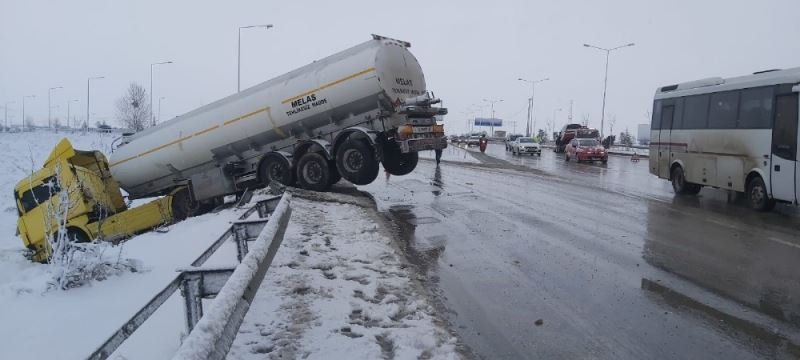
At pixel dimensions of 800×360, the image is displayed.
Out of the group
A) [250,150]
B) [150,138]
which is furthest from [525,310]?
[150,138]

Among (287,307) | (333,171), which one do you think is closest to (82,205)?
(333,171)

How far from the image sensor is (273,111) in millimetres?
14219

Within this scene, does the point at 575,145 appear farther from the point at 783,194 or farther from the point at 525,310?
the point at 525,310

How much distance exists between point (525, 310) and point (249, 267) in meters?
2.84

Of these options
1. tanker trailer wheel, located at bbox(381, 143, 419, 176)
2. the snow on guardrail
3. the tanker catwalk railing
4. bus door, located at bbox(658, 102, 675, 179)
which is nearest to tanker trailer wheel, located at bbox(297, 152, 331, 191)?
tanker trailer wheel, located at bbox(381, 143, 419, 176)

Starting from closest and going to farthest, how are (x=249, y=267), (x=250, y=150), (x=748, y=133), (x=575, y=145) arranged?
(x=249, y=267) < (x=748, y=133) < (x=250, y=150) < (x=575, y=145)

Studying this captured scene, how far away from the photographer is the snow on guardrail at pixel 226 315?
2.44m

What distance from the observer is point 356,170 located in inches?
546

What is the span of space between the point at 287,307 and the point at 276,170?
33.9 ft

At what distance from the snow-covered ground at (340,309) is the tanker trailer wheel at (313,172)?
20.1 ft

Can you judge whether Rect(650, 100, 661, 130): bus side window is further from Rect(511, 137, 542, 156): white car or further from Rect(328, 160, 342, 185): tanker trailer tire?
Rect(511, 137, 542, 156): white car

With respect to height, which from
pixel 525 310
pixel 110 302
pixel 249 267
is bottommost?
pixel 110 302

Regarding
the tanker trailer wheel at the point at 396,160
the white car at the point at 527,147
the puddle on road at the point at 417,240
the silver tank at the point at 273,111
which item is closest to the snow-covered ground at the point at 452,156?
the white car at the point at 527,147

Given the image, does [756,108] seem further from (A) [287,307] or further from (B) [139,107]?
(B) [139,107]
